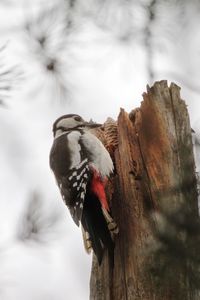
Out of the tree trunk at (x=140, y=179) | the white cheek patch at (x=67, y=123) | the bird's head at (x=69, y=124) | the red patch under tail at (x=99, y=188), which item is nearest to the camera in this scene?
the tree trunk at (x=140, y=179)

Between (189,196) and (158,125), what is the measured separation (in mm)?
1630

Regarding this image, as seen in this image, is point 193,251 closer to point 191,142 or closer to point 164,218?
point 164,218

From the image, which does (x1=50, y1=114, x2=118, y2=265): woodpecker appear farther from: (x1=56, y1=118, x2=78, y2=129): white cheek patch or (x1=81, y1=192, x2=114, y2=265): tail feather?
(x1=56, y1=118, x2=78, y2=129): white cheek patch

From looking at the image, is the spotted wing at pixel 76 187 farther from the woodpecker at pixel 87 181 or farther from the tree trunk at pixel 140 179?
the tree trunk at pixel 140 179

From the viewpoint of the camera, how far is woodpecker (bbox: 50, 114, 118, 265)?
108 inches

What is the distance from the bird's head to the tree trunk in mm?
915

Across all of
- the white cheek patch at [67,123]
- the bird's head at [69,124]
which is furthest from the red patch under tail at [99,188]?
the white cheek patch at [67,123]

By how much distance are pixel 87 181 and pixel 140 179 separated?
2.04ft

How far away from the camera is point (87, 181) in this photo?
3.15 meters

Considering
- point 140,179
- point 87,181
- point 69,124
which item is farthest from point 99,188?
point 69,124

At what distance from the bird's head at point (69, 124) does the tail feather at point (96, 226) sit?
2.64 feet

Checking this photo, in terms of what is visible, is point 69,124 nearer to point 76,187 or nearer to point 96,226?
point 76,187

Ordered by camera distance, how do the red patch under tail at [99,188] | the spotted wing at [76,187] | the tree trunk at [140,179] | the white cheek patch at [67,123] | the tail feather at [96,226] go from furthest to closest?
the white cheek patch at [67,123]
the spotted wing at [76,187]
the red patch under tail at [99,188]
the tail feather at [96,226]
the tree trunk at [140,179]

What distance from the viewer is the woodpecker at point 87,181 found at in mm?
2756
